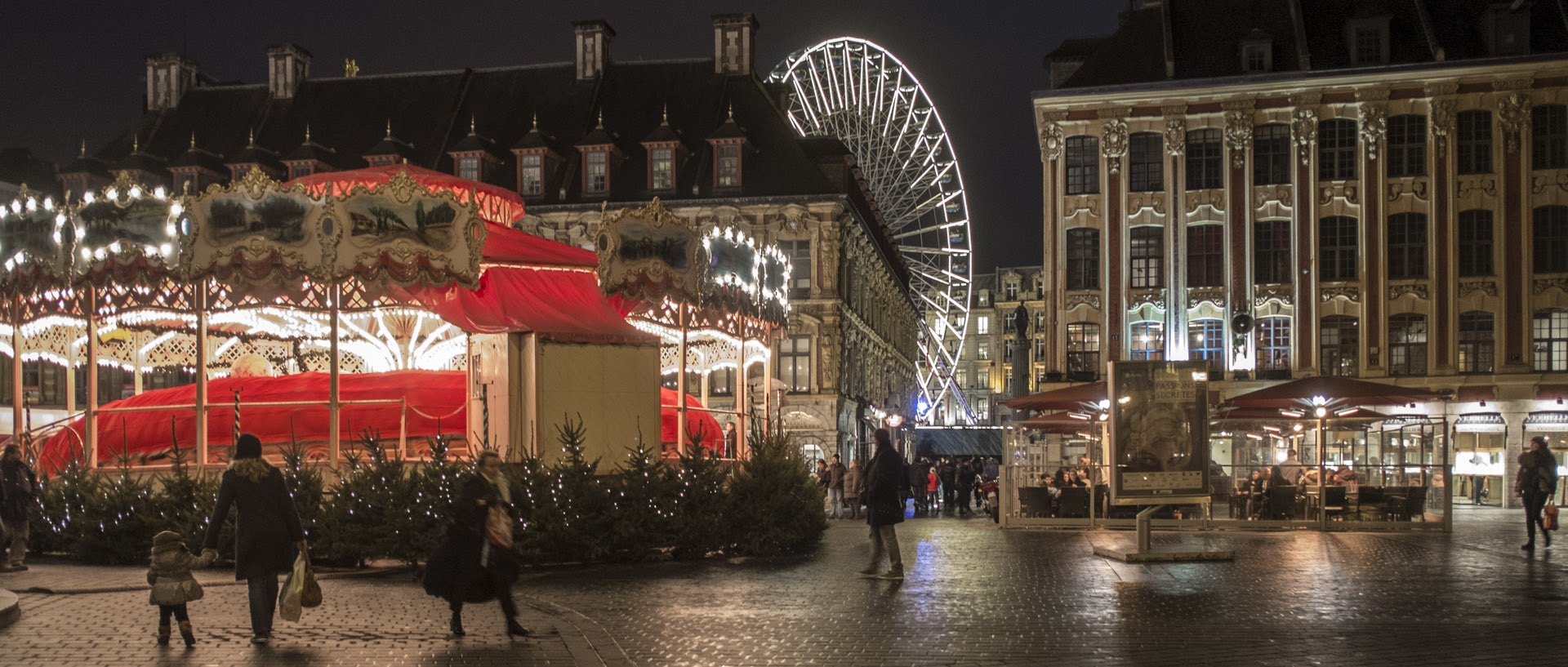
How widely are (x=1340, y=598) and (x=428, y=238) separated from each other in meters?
11.0

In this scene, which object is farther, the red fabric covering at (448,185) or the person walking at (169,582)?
the red fabric covering at (448,185)

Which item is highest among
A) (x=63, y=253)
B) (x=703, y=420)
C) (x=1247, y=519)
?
(x=63, y=253)

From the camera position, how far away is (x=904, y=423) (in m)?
67.8

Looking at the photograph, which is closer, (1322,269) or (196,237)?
(196,237)

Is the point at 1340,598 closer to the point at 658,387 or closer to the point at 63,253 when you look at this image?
the point at 658,387

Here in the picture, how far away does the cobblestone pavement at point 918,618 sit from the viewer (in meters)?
10.7

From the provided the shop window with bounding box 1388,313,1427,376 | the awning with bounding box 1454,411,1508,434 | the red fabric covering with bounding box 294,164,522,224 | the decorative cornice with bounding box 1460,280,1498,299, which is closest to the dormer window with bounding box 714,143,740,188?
the shop window with bounding box 1388,313,1427,376

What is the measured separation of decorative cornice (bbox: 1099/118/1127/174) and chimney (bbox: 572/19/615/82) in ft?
69.1

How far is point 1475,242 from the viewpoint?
4469cm

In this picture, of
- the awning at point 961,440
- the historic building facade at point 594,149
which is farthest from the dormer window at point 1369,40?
the awning at point 961,440

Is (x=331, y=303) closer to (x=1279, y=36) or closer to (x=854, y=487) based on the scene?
(x=854, y=487)

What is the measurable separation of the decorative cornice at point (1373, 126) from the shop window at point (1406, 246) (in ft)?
6.91

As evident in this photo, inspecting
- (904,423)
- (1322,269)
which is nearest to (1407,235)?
(1322,269)

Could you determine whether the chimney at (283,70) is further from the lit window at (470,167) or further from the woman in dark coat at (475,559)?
the woman in dark coat at (475,559)
